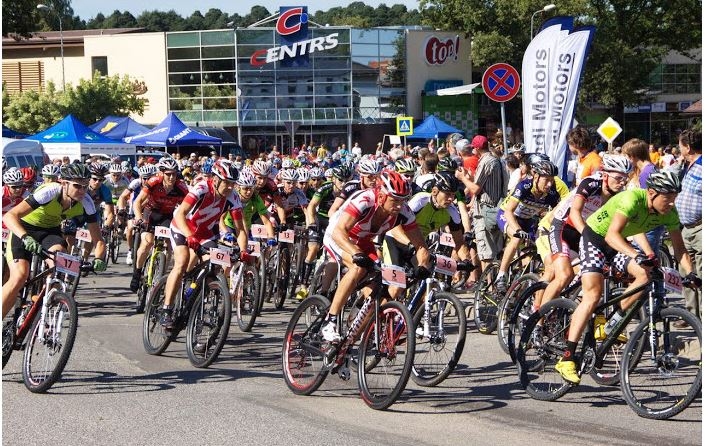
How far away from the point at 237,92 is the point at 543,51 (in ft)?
173

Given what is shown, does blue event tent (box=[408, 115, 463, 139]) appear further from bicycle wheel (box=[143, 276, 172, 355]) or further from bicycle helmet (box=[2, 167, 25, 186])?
bicycle wheel (box=[143, 276, 172, 355])

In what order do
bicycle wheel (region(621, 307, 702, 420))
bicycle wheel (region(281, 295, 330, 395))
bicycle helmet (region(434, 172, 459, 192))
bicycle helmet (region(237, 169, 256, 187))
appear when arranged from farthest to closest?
1. bicycle helmet (region(237, 169, 256, 187))
2. bicycle helmet (region(434, 172, 459, 192))
3. bicycle wheel (region(281, 295, 330, 395))
4. bicycle wheel (region(621, 307, 702, 420))

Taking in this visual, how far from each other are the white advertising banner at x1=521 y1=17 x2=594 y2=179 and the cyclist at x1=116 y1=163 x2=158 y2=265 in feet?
17.5

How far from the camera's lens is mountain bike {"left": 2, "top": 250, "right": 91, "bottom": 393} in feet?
27.9

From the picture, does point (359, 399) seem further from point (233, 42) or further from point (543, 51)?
point (233, 42)

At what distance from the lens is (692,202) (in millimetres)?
9562

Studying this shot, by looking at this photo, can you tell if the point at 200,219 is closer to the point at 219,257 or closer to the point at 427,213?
the point at 219,257

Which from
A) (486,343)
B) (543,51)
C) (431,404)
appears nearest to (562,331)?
(431,404)

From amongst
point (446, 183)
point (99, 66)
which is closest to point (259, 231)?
point (446, 183)

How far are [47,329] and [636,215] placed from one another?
4550 millimetres

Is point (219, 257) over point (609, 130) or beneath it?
beneath

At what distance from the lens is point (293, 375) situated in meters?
8.85

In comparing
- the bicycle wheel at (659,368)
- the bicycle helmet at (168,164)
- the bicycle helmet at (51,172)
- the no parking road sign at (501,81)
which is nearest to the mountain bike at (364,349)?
the bicycle wheel at (659,368)

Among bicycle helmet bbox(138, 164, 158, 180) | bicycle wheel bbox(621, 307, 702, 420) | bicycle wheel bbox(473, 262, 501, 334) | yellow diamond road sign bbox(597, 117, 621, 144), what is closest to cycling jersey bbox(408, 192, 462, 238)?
bicycle wheel bbox(473, 262, 501, 334)
